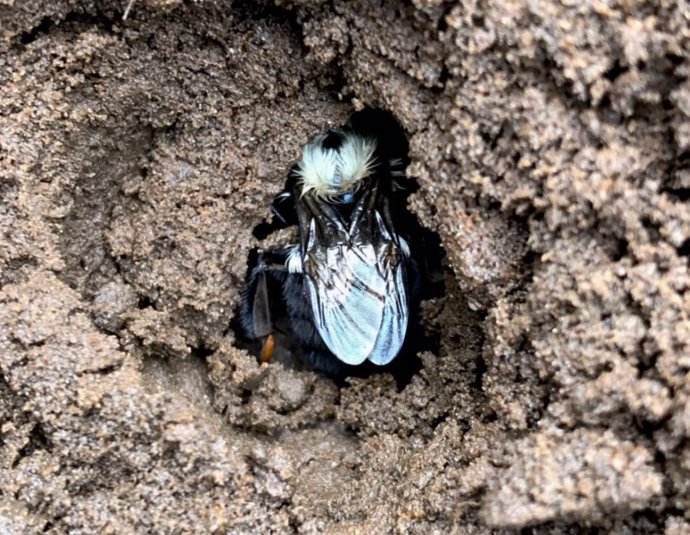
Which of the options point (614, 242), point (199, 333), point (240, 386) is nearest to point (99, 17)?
Answer: point (199, 333)

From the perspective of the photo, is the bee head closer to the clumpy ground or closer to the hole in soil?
the hole in soil

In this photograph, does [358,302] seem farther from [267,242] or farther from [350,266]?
[267,242]

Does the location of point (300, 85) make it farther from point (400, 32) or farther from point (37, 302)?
point (37, 302)

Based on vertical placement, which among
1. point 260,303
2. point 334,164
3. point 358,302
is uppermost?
point 334,164

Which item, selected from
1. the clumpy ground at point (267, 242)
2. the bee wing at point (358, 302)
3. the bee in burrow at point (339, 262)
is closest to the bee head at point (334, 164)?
the bee in burrow at point (339, 262)

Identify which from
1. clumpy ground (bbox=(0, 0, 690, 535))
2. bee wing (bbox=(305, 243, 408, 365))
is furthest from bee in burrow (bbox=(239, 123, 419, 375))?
clumpy ground (bbox=(0, 0, 690, 535))

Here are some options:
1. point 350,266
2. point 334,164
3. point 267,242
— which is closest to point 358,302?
point 350,266
